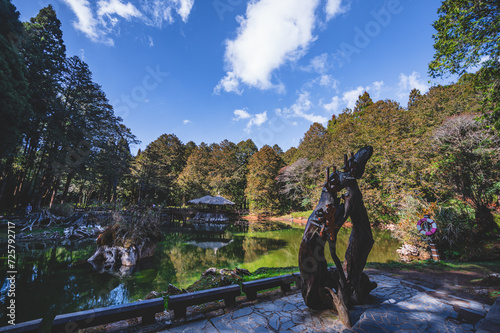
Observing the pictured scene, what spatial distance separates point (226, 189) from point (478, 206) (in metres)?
24.1

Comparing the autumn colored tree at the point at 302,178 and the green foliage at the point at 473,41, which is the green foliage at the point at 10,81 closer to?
the green foliage at the point at 473,41

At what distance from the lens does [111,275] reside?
20.5 feet

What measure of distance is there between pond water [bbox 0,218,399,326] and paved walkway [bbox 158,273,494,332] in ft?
11.1

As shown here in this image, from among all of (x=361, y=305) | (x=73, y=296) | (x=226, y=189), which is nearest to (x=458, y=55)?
(x=361, y=305)

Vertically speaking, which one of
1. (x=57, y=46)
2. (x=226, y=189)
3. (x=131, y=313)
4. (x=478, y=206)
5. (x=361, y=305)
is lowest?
(x=361, y=305)

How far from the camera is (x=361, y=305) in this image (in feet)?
10.6

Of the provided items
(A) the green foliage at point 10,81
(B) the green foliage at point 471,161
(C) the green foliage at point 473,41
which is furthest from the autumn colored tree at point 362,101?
(A) the green foliage at point 10,81

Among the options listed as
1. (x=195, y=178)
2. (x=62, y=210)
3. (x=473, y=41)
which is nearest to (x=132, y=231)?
(x=62, y=210)

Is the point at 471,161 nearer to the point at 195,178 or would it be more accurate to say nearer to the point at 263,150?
the point at 263,150

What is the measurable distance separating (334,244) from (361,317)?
1.07 metres

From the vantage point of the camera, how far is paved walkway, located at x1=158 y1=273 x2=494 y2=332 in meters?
2.54

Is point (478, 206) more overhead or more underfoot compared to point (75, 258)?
more overhead

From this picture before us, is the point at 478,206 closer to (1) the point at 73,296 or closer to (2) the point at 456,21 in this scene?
(2) the point at 456,21

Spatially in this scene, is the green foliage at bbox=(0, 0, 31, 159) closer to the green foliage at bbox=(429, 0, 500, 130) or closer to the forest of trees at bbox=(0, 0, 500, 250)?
the forest of trees at bbox=(0, 0, 500, 250)
